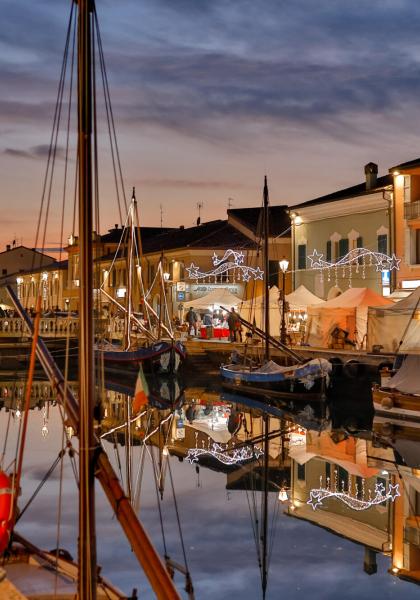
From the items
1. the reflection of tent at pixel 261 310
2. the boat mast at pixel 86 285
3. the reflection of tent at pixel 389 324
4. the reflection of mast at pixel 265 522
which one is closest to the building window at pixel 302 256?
the reflection of tent at pixel 261 310

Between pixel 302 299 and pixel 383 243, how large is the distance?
4.71m

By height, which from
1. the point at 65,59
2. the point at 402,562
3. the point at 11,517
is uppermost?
the point at 65,59

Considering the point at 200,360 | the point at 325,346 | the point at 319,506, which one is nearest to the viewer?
the point at 319,506

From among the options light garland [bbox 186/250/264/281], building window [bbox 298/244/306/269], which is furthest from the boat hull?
building window [bbox 298/244/306/269]

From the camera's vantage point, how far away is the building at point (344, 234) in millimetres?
44062

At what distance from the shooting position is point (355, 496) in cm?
1880

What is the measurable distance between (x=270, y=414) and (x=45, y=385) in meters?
16.3

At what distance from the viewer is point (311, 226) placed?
1977 inches

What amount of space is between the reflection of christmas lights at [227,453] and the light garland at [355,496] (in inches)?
156

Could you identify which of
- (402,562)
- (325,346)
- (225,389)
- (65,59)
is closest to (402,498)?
(402,562)

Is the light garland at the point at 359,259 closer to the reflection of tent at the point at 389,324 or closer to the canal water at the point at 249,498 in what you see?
the reflection of tent at the point at 389,324

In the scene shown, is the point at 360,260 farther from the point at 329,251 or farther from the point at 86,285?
the point at 86,285

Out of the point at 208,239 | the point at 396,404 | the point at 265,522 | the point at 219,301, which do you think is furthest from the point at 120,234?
the point at 265,522

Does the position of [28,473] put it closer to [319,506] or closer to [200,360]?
[319,506]
